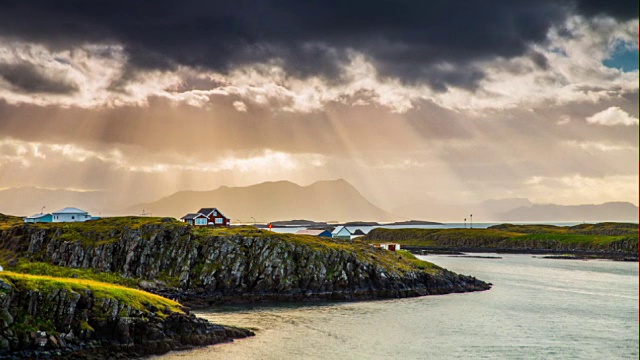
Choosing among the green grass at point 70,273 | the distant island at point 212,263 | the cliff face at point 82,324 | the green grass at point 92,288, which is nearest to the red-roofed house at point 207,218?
the distant island at point 212,263

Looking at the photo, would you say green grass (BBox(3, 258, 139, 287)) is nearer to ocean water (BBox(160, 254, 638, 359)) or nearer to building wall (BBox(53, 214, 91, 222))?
ocean water (BBox(160, 254, 638, 359))

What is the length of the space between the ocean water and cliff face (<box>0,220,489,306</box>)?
9.27 meters

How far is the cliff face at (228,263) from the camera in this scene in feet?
384

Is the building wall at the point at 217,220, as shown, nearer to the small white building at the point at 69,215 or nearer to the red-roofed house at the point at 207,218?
the red-roofed house at the point at 207,218

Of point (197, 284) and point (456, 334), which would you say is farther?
point (197, 284)

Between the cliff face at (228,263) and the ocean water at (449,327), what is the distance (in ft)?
30.4

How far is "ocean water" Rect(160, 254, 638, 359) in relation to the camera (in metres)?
70.7

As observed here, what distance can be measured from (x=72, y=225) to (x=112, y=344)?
8896 centimetres

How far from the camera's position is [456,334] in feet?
270

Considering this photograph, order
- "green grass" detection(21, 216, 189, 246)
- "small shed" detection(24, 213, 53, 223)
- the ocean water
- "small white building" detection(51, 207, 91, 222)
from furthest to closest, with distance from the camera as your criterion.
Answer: "small shed" detection(24, 213, 53, 223)
"small white building" detection(51, 207, 91, 222)
"green grass" detection(21, 216, 189, 246)
the ocean water

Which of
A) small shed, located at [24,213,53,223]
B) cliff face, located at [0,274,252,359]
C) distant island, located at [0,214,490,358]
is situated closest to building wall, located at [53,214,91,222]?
small shed, located at [24,213,53,223]

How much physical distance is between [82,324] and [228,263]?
56774 mm

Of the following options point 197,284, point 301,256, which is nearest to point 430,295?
point 301,256

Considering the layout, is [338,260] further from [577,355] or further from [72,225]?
[72,225]
